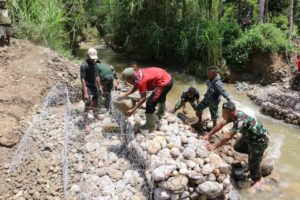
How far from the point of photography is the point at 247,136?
560cm

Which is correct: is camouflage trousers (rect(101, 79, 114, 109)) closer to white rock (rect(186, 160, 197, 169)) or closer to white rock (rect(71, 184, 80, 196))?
white rock (rect(71, 184, 80, 196))

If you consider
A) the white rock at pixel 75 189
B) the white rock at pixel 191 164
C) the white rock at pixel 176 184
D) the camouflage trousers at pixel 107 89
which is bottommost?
the white rock at pixel 75 189

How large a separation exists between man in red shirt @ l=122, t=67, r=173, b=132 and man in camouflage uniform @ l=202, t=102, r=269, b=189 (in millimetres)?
973

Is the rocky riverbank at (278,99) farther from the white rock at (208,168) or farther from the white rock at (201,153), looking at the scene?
the white rock at (208,168)

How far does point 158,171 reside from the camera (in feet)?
15.7

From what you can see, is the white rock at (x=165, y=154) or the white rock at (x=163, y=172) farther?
the white rock at (x=165, y=154)

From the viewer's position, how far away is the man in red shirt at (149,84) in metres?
5.23

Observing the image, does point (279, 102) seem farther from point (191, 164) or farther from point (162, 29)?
point (191, 164)

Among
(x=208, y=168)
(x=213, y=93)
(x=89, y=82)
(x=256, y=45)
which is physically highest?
(x=89, y=82)

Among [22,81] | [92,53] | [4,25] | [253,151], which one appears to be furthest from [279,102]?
[4,25]

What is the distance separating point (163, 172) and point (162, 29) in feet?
33.0

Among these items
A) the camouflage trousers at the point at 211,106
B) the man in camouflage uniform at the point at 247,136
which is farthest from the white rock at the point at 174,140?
the camouflage trousers at the point at 211,106

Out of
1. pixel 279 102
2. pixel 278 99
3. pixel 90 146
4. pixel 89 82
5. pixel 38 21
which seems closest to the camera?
pixel 90 146

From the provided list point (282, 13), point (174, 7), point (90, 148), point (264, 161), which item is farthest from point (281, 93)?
point (282, 13)
